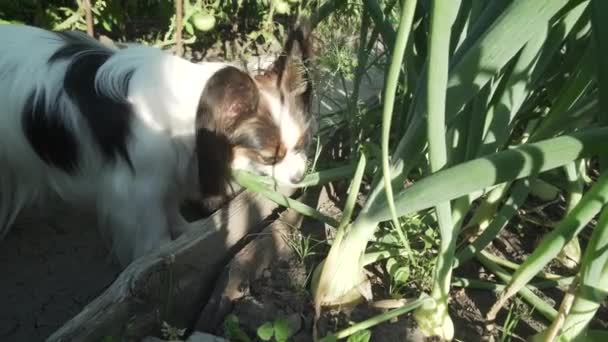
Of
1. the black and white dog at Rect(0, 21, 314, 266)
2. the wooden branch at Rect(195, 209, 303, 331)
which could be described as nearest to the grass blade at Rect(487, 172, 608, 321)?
the wooden branch at Rect(195, 209, 303, 331)

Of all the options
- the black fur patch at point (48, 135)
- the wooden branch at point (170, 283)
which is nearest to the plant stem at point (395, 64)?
the wooden branch at point (170, 283)

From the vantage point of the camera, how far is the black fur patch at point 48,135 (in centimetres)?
163

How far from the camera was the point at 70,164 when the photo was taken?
1705mm

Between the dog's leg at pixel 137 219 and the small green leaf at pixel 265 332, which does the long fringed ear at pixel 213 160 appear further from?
the small green leaf at pixel 265 332

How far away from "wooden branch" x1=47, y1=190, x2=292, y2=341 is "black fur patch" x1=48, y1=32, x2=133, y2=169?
0.38m

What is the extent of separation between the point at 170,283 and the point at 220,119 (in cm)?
54

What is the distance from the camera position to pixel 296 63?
1686mm

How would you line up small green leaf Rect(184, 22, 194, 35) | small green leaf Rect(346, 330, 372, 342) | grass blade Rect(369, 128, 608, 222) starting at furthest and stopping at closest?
1. small green leaf Rect(184, 22, 194, 35)
2. small green leaf Rect(346, 330, 372, 342)
3. grass blade Rect(369, 128, 608, 222)

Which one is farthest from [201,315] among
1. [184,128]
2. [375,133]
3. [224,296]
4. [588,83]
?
[588,83]

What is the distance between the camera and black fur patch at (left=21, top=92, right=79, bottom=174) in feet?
5.35

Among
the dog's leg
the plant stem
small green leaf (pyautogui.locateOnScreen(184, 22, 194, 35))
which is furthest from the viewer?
small green leaf (pyautogui.locateOnScreen(184, 22, 194, 35))

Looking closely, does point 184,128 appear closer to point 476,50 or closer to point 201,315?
point 201,315

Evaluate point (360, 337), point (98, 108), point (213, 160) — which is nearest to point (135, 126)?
point (98, 108)

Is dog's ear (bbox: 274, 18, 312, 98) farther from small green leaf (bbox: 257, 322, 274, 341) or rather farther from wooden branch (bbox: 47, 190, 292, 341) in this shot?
small green leaf (bbox: 257, 322, 274, 341)
